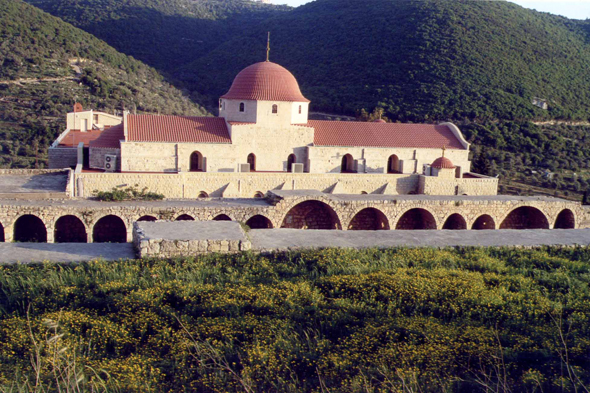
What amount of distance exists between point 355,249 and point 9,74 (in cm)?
3763

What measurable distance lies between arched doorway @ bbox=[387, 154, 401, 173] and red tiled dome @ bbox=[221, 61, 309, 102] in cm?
557

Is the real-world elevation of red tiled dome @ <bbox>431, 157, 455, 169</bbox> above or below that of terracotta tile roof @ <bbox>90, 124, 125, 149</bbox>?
below

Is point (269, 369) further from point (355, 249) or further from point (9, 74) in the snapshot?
point (9, 74)

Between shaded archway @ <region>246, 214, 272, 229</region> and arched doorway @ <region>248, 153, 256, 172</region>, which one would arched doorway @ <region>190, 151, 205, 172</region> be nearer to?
arched doorway @ <region>248, 153, 256, 172</region>

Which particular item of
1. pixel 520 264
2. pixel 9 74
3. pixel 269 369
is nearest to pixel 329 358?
pixel 269 369

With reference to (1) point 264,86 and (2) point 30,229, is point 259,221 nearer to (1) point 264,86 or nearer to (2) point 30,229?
(2) point 30,229

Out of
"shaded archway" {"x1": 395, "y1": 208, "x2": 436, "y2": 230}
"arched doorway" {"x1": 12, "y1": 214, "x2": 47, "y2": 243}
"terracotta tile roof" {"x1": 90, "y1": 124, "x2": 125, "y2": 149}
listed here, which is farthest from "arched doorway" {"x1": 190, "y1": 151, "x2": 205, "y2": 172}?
"shaded archway" {"x1": 395, "y1": 208, "x2": 436, "y2": 230}

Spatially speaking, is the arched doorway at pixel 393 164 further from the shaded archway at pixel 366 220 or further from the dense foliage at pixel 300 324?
the dense foliage at pixel 300 324

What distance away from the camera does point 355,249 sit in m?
11.0

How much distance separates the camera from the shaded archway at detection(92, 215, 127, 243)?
17453mm

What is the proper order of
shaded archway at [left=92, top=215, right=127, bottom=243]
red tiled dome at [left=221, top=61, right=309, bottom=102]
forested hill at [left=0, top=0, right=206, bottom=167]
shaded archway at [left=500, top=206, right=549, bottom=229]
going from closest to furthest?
shaded archway at [left=92, top=215, right=127, bottom=243] → shaded archway at [left=500, top=206, right=549, bottom=229] → red tiled dome at [left=221, top=61, right=309, bottom=102] → forested hill at [left=0, top=0, right=206, bottom=167]

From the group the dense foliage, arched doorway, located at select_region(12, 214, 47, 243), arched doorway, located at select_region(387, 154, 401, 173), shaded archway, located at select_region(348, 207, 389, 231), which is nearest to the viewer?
A: the dense foliage

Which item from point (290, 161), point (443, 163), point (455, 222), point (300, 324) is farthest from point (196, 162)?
point (300, 324)

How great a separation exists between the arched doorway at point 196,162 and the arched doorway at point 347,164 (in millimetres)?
7065
